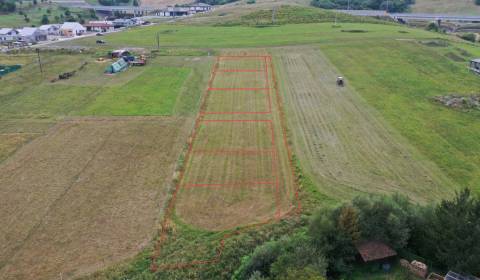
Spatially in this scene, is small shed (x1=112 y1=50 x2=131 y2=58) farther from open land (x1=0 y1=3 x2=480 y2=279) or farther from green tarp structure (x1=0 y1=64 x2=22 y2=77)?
green tarp structure (x1=0 y1=64 x2=22 y2=77)

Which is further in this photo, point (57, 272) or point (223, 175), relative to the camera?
point (223, 175)

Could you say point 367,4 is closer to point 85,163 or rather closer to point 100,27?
point 100,27

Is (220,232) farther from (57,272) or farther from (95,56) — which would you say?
(95,56)

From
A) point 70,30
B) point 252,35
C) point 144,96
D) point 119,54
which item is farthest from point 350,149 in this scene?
point 70,30

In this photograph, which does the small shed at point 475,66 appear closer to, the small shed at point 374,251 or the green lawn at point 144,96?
the green lawn at point 144,96

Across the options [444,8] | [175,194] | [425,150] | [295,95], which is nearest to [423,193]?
[425,150]
